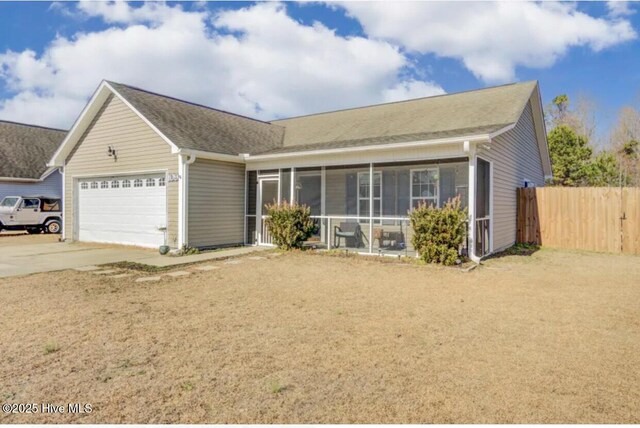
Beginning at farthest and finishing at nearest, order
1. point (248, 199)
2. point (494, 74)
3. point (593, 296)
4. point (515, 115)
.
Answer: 1. point (494, 74)
2. point (248, 199)
3. point (515, 115)
4. point (593, 296)

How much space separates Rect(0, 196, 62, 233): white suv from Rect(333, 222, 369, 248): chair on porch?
15.0 m

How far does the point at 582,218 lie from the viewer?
12148 millimetres

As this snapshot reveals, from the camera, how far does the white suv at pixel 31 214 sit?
17.5 metres

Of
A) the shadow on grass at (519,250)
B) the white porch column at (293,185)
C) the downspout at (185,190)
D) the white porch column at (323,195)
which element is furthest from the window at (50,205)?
the shadow on grass at (519,250)

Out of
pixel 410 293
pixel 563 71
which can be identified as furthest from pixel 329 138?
pixel 563 71

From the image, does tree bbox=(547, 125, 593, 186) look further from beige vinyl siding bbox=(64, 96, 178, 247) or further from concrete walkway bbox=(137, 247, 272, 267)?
beige vinyl siding bbox=(64, 96, 178, 247)

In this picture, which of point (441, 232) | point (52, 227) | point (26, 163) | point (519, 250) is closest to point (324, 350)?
point (441, 232)

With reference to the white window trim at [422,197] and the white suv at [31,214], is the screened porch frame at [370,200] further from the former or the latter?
the white suv at [31,214]

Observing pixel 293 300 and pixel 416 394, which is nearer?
pixel 416 394

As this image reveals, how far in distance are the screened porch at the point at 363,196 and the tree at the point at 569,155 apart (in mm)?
14756

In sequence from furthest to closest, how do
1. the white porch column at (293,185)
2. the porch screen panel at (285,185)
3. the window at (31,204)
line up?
the window at (31,204) < the porch screen panel at (285,185) < the white porch column at (293,185)

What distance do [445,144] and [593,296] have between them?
4.57m

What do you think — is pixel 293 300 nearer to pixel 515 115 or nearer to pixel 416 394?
pixel 416 394

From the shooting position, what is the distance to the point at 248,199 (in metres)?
13.2
